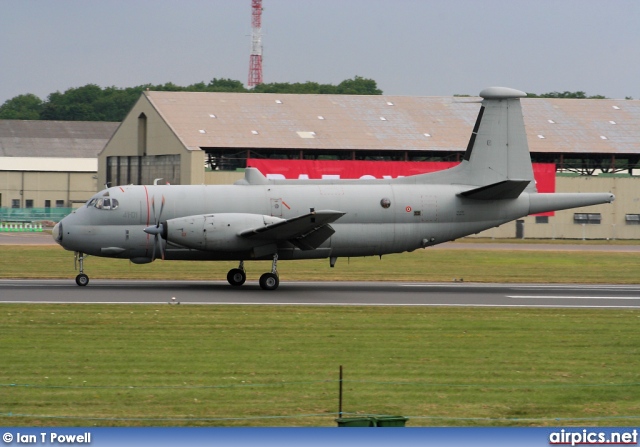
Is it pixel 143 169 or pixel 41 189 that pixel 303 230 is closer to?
pixel 143 169

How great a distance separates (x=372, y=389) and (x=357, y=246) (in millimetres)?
16069

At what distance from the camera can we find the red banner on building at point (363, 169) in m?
63.6

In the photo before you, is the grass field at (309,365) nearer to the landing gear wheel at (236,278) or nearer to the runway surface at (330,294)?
the runway surface at (330,294)

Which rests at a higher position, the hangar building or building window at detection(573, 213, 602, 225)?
the hangar building

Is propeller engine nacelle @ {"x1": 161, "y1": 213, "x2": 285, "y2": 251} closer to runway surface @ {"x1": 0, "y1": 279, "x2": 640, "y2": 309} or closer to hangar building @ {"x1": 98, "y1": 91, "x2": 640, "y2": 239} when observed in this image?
runway surface @ {"x1": 0, "y1": 279, "x2": 640, "y2": 309}

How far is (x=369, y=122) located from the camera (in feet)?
228

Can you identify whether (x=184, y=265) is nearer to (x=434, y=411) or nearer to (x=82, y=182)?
(x=434, y=411)

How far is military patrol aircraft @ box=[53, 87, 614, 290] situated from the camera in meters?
29.1

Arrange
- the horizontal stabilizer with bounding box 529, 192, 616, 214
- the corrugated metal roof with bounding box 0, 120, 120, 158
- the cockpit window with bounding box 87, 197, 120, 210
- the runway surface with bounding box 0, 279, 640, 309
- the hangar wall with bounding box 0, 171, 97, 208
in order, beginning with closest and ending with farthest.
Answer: the runway surface with bounding box 0, 279, 640, 309, the cockpit window with bounding box 87, 197, 120, 210, the horizontal stabilizer with bounding box 529, 192, 616, 214, the hangar wall with bounding box 0, 171, 97, 208, the corrugated metal roof with bounding box 0, 120, 120, 158

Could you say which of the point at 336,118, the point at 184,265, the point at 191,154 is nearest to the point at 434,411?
the point at 184,265

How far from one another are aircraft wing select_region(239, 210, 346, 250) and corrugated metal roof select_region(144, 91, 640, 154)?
1346 inches

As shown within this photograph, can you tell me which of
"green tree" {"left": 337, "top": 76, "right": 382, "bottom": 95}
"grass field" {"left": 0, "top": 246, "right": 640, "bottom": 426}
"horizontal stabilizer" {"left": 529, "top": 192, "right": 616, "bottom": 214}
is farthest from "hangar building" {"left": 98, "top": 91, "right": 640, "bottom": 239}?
"green tree" {"left": 337, "top": 76, "right": 382, "bottom": 95}

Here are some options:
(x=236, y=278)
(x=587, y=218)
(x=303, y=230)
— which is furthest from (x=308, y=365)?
(x=587, y=218)

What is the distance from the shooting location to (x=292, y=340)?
19922mm
